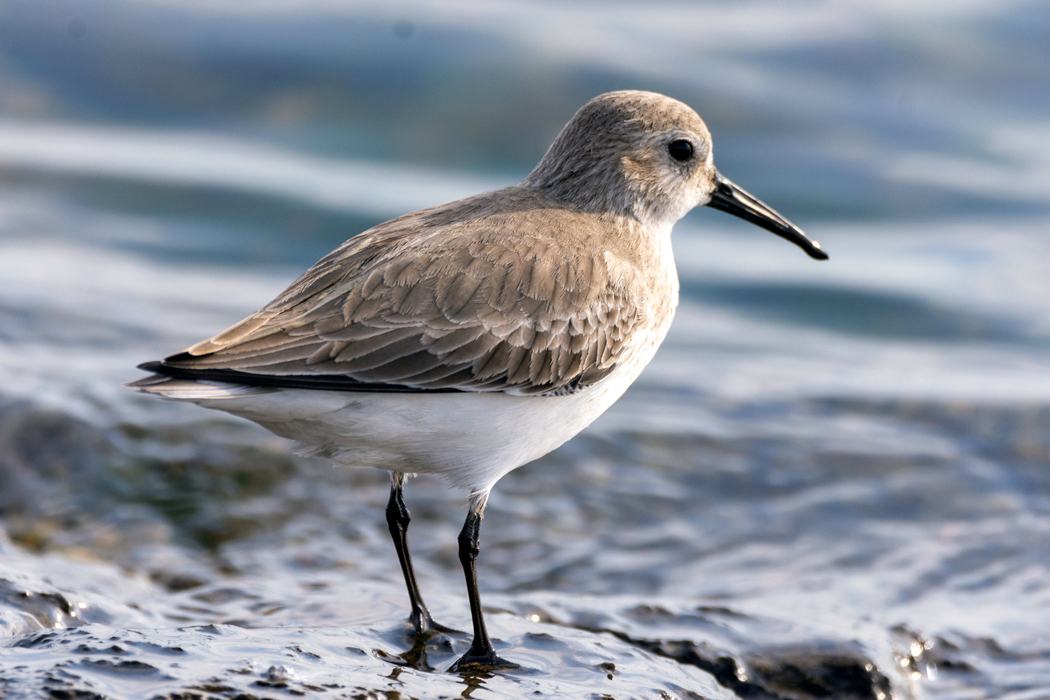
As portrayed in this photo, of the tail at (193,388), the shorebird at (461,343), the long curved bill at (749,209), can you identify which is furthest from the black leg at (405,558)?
the long curved bill at (749,209)

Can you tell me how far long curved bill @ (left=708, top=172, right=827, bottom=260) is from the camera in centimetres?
603

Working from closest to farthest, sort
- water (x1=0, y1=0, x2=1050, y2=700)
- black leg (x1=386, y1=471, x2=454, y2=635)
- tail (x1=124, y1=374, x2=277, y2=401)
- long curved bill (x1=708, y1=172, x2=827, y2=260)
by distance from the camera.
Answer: tail (x1=124, y1=374, x2=277, y2=401), black leg (x1=386, y1=471, x2=454, y2=635), water (x1=0, y1=0, x2=1050, y2=700), long curved bill (x1=708, y1=172, x2=827, y2=260)

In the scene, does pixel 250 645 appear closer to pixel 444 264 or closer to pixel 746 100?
pixel 444 264

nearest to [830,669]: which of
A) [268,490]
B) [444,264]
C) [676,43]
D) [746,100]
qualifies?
[444,264]

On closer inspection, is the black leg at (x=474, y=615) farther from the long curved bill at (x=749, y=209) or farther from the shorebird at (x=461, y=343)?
the long curved bill at (x=749, y=209)

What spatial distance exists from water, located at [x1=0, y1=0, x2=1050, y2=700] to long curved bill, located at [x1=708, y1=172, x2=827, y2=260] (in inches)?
79.8

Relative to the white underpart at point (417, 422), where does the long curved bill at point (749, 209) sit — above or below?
above

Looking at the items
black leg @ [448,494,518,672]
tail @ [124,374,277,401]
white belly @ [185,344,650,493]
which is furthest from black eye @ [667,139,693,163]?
tail @ [124,374,277,401]

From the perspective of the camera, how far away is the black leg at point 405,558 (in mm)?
5023

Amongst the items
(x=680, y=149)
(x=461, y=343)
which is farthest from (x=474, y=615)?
(x=680, y=149)

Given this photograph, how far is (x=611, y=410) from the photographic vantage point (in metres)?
8.99

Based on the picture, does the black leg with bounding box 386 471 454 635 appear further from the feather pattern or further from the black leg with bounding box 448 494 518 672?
the feather pattern

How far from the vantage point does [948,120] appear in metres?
13.6

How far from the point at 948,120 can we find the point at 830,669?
10163 millimetres
